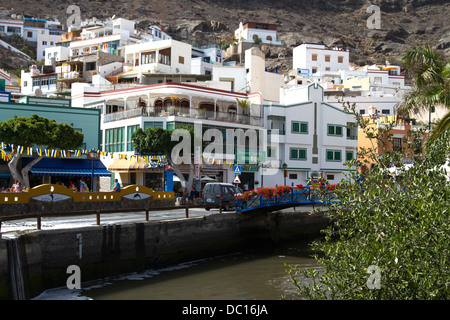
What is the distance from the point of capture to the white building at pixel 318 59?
10025 cm

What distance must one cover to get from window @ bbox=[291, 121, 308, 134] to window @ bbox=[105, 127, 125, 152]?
52.9 feet

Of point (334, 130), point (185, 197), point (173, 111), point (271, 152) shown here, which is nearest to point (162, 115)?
point (173, 111)

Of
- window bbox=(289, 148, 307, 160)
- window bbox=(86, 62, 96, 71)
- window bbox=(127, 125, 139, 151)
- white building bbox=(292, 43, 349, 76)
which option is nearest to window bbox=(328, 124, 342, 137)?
window bbox=(289, 148, 307, 160)

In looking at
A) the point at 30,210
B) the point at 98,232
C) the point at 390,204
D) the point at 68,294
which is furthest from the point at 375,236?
the point at 30,210

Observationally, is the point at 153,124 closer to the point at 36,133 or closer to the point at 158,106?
the point at 158,106

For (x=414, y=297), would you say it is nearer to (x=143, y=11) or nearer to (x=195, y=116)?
(x=195, y=116)

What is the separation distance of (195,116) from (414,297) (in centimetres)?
3827

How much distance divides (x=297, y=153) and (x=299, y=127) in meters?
2.54

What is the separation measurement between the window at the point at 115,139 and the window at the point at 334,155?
66.2ft

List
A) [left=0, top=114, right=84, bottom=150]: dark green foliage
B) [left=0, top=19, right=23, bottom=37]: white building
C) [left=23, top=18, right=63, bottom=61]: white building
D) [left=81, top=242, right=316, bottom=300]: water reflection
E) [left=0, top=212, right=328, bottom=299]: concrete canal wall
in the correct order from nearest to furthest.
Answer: [left=0, top=212, right=328, bottom=299]: concrete canal wall, [left=81, top=242, right=316, bottom=300]: water reflection, [left=0, top=114, right=84, bottom=150]: dark green foliage, [left=23, top=18, right=63, bottom=61]: white building, [left=0, top=19, right=23, bottom=37]: white building

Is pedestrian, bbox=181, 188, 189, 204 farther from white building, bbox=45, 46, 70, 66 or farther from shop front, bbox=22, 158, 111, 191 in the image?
white building, bbox=45, 46, 70, 66

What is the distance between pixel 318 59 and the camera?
334ft

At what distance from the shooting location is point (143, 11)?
14812 cm

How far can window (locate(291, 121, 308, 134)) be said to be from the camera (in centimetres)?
5141
